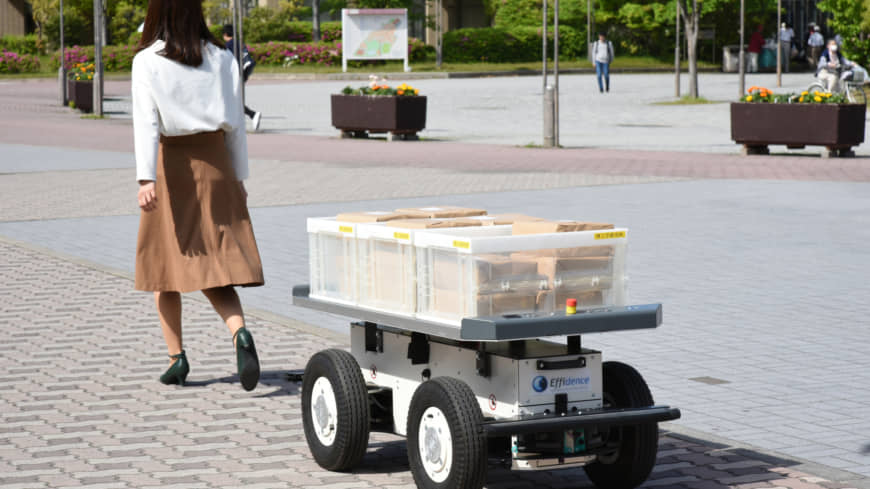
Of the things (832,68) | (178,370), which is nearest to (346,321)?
(178,370)

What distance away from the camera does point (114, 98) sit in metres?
39.1

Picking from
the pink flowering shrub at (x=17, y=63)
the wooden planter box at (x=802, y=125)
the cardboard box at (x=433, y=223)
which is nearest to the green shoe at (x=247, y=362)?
the cardboard box at (x=433, y=223)

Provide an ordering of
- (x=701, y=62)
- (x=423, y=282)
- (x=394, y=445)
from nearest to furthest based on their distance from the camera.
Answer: (x=423, y=282) < (x=394, y=445) < (x=701, y=62)

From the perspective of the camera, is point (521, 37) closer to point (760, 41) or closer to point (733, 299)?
point (760, 41)

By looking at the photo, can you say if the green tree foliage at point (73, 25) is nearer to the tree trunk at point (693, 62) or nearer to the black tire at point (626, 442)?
the tree trunk at point (693, 62)

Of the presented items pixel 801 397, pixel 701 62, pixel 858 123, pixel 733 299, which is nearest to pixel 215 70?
pixel 801 397

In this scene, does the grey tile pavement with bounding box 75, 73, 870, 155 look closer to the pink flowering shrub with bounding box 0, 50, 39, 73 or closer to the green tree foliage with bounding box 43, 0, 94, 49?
the pink flowering shrub with bounding box 0, 50, 39, 73

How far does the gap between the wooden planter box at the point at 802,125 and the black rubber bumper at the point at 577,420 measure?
614 inches

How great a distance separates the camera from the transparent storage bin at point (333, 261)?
5078 mm

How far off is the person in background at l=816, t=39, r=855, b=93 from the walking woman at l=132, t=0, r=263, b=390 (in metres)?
24.5

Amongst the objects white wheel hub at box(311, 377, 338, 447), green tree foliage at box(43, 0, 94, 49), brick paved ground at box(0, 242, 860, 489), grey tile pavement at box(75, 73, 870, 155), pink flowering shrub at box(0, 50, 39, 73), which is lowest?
brick paved ground at box(0, 242, 860, 489)

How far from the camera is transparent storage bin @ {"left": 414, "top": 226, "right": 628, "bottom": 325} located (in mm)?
4457

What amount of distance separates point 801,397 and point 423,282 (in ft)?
6.95

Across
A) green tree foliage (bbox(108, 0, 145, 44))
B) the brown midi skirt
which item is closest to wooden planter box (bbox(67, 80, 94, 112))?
the brown midi skirt
